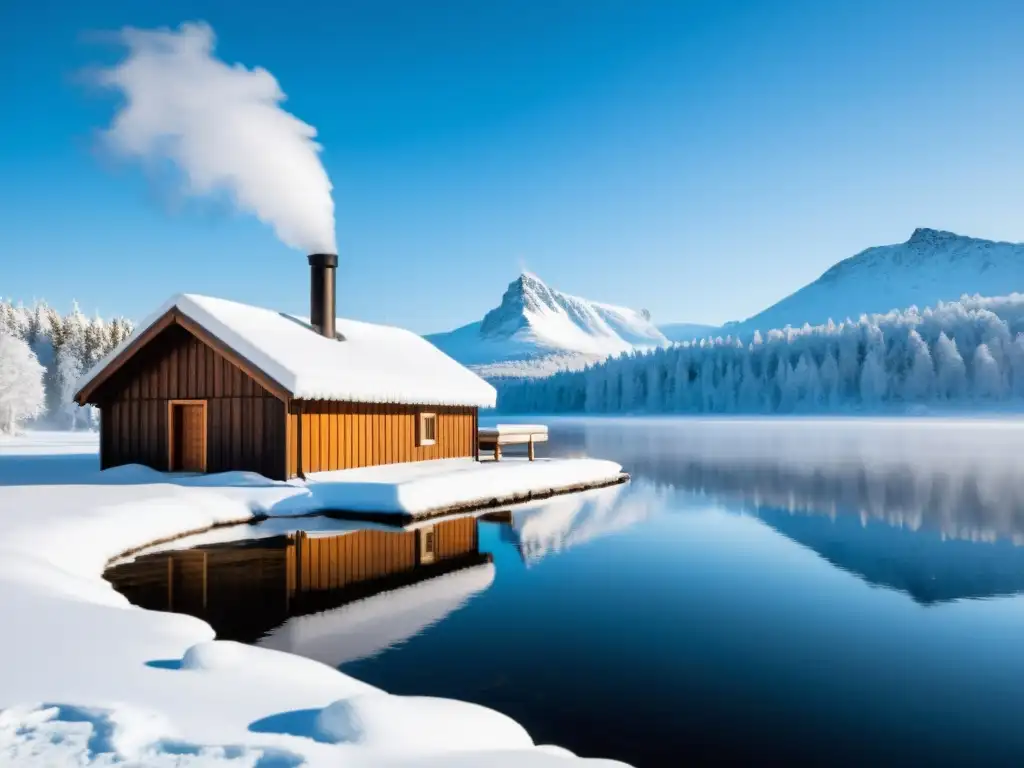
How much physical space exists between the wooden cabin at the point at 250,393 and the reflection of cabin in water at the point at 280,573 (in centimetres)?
489

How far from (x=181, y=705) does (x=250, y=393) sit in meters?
15.8

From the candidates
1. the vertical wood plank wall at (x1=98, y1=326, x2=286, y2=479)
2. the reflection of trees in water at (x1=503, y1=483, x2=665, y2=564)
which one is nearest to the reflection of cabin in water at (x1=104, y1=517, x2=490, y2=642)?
the reflection of trees in water at (x1=503, y1=483, x2=665, y2=564)

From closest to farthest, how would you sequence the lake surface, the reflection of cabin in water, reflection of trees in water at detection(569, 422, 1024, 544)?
the lake surface < the reflection of cabin in water < reflection of trees in water at detection(569, 422, 1024, 544)

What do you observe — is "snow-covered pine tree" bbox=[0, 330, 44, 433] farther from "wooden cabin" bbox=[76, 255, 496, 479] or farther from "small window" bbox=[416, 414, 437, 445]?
"small window" bbox=[416, 414, 437, 445]

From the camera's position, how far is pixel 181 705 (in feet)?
19.6

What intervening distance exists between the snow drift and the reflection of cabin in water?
108 meters

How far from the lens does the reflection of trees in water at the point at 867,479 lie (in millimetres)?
21250

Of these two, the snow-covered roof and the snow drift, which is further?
the snow drift

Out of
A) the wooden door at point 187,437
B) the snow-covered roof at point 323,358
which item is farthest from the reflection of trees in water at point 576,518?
the wooden door at point 187,437

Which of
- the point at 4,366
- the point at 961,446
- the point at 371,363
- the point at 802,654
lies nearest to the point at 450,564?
the point at 802,654

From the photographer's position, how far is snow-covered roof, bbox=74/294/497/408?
20219 millimetres

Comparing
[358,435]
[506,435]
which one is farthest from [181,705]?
[506,435]

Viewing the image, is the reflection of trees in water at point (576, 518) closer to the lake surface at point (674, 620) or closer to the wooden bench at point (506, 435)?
the lake surface at point (674, 620)

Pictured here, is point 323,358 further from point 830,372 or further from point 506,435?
point 830,372
